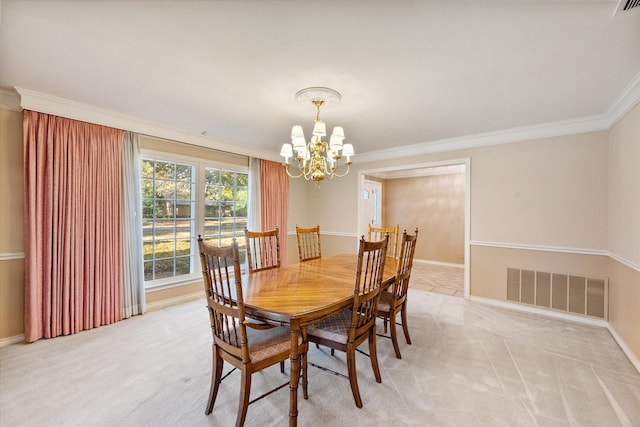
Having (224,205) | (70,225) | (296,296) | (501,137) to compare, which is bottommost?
(296,296)

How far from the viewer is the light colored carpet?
170 centimetres

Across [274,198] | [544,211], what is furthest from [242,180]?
[544,211]

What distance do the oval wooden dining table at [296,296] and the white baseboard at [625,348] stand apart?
2.09 metres

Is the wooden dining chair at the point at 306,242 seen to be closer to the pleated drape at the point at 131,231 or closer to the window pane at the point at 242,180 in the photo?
the window pane at the point at 242,180

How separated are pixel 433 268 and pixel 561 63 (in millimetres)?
5041

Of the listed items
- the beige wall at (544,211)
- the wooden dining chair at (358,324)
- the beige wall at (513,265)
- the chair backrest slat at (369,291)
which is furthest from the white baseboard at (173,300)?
the beige wall at (513,265)

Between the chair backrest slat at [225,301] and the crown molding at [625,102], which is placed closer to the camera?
the chair backrest slat at [225,301]

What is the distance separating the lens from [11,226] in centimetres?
259

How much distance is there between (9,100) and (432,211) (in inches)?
287

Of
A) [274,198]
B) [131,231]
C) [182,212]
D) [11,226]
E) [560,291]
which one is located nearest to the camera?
[11,226]

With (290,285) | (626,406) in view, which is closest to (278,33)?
(290,285)

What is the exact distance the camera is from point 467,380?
2.07 m

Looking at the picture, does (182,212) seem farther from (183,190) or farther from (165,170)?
(165,170)

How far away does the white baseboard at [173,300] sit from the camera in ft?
11.4
